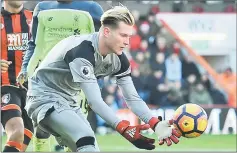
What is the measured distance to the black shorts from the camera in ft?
28.3

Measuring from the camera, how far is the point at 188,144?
14.3 meters

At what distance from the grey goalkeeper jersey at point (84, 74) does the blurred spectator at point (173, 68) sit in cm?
1263

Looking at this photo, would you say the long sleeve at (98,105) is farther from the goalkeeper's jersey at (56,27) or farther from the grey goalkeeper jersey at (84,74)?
the goalkeeper's jersey at (56,27)

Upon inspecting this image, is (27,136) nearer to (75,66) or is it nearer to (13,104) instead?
(13,104)

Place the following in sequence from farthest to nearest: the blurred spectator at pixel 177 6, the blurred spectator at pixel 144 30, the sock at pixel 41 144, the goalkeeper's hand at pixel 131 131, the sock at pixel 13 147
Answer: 1. the blurred spectator at pixel 177 6
2. the blurred spectator at pixel 144 30
3. the sock at pixel 41 144
4. the sock at pixel 13 147
5. the goalkeeper's hand at pixel 131 131

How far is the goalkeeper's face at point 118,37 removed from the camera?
6.41 m

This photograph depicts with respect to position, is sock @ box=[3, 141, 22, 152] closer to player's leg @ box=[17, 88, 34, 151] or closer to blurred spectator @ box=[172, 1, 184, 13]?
player's leg @ box=[17, 88, 34, 151]

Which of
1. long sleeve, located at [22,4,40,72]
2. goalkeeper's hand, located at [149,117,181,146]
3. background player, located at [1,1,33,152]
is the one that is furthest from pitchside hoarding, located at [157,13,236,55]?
goalkeeper's hand, located at [149,117,181,146]

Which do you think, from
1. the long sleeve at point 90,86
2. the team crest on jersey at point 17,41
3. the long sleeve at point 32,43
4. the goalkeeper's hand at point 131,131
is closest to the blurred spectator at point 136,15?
the team crest on jersey at point 17,41

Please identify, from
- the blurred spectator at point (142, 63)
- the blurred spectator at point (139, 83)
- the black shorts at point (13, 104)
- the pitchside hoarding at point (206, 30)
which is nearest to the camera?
the black shorts at point (13, 104)

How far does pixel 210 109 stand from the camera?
1759 centimetres

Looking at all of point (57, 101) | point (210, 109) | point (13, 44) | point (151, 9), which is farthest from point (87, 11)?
point (151, 9)

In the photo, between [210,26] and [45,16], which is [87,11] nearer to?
[45,16]

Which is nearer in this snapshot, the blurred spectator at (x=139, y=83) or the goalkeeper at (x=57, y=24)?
the goalkeeper at (x=57, y=24)
